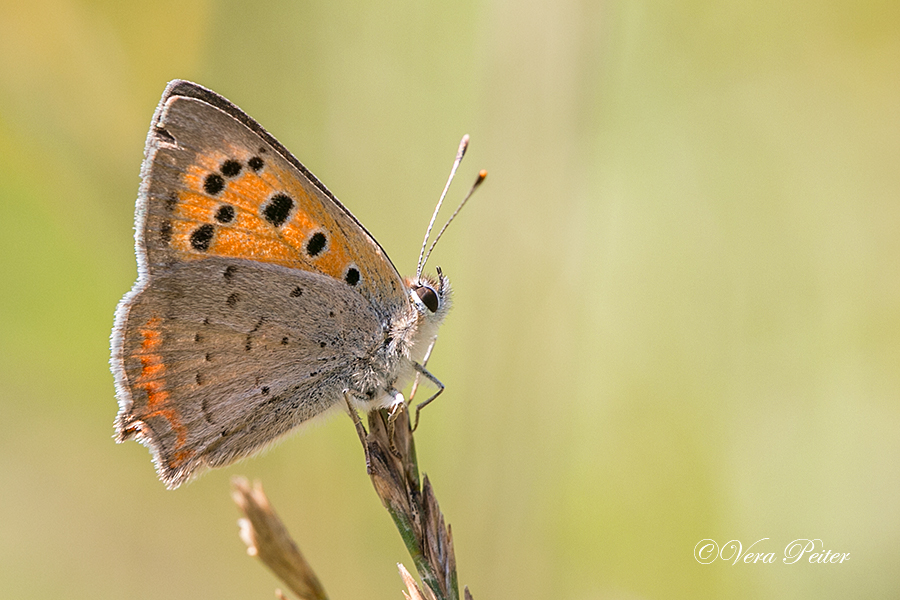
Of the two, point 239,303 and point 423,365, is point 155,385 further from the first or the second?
point 423,365

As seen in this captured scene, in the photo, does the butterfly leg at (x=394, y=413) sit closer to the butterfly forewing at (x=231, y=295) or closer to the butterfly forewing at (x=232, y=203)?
the butterfly forewing at (x=231, y=295)

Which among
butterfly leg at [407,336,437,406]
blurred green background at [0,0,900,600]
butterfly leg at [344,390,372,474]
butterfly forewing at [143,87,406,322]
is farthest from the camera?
blurred green background at [0,0,900,600]

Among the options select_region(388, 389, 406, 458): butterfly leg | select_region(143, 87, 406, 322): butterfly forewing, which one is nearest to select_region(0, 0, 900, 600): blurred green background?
select_region(388, 389, 406, 458): butterfly leg

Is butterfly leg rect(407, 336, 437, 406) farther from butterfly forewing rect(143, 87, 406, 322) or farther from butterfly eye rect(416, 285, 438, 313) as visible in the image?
butterfly forewing rect(143, 87, 406, 322)

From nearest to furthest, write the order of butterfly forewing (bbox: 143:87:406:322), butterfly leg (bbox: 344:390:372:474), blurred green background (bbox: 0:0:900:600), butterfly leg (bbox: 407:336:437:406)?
butterfly leg (bbox: 344:390:372:474)
butterfly forewing (bbox: 143:87:406:322)
butterfly leg (bbox: 407:336:437:406)
blurred green background (bbox: 0:0:900:600)

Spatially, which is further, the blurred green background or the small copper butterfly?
the blurred green background

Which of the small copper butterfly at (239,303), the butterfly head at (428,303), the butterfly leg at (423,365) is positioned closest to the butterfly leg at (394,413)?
the small copper butterfly at (239,303)

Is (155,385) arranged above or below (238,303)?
below

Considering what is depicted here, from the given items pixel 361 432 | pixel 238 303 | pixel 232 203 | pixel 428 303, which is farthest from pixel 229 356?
pixel 428 303

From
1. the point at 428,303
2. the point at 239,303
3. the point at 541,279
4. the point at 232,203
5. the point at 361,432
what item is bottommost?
the point at 361,432
